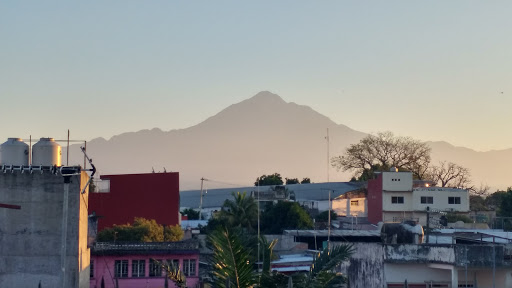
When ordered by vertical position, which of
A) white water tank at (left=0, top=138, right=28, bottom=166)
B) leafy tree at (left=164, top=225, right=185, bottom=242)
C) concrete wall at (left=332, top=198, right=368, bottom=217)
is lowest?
leafy tree at (left=164, top=225, right=185, bottom=242)

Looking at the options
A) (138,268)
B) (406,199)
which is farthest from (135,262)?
(406,199)

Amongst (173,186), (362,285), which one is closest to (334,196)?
(173,186)

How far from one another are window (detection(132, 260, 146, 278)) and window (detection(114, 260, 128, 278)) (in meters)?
0.37

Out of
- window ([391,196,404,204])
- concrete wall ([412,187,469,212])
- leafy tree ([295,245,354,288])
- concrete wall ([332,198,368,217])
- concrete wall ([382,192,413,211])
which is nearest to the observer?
leafy tree ([295,245,354,288])

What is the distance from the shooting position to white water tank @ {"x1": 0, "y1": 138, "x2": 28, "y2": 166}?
31528 millimetres

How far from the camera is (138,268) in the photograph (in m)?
40.8

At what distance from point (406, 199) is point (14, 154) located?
44.4 m

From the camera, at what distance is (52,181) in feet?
102

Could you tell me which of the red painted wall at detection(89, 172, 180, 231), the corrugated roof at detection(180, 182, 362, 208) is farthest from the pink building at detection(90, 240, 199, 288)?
the corrugated roof at detection(180, 182, 362, 208)

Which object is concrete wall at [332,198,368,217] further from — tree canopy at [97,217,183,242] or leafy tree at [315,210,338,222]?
tree canopy at [97,217,183,242]

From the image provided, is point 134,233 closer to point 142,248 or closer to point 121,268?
point 142,248

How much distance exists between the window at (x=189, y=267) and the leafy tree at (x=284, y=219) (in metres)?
23.1

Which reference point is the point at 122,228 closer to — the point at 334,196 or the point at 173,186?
the point at 173,186

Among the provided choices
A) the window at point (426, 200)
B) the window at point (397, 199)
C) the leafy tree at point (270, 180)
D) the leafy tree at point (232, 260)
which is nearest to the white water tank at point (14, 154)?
the leafy tree at point (232, 260)
